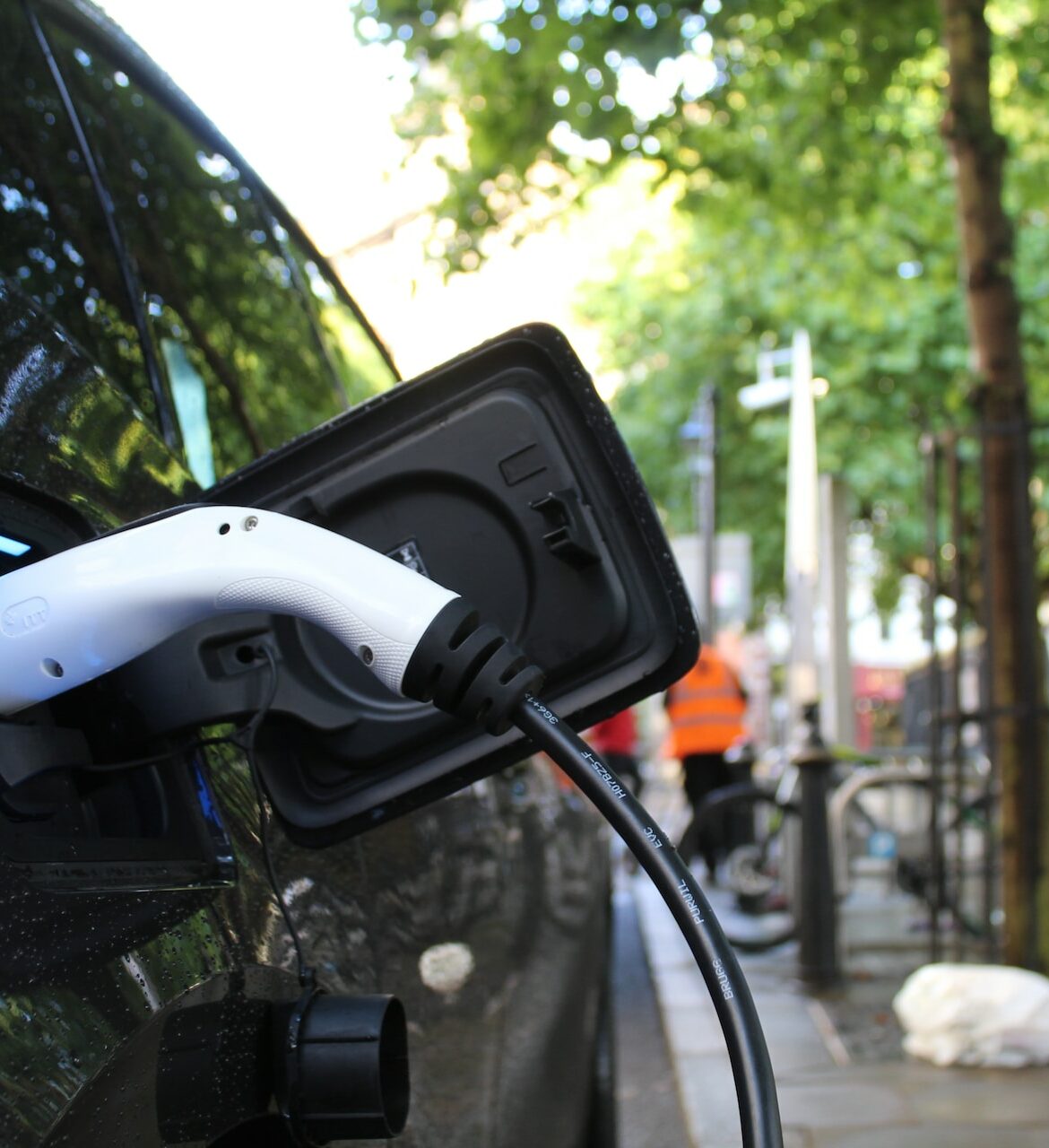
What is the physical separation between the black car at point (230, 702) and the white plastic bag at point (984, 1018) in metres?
3.49

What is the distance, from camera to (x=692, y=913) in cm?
118

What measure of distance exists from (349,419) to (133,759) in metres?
0.42

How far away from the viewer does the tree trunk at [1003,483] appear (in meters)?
5.95

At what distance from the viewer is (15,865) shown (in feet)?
3.52

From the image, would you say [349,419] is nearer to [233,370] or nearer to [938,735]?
[233,370]

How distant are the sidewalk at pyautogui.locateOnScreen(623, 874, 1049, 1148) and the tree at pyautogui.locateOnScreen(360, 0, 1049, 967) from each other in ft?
3.21

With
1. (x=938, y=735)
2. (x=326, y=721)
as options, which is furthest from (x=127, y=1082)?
(x=938, y=735)

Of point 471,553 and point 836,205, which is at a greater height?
point 836,205

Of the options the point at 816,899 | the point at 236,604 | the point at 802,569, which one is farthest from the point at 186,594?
the point at 802,569

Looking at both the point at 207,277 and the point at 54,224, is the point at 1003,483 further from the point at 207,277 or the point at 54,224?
the point at 54,224

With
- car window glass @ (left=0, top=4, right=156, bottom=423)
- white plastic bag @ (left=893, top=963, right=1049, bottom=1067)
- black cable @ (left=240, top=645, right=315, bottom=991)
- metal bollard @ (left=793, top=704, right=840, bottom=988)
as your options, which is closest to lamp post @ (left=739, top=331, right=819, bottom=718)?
metal bollard @ (left=793, top=704, right=840, bottom=988)

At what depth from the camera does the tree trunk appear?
595cm

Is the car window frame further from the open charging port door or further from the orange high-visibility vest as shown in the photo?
the orange high-visibility vest

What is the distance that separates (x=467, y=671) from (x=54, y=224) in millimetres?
864
